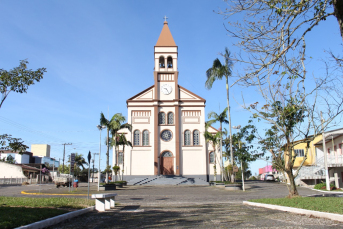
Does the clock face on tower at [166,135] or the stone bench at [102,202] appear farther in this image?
the clock face on tower at [166,135]

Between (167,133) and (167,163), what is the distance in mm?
3987

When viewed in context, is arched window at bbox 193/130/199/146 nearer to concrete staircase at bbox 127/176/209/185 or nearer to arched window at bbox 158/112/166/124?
arched window at bbox 158/112/166/124

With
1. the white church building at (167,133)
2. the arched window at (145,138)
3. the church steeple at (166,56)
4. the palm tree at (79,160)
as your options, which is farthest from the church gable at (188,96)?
the palm tree at (79,160)

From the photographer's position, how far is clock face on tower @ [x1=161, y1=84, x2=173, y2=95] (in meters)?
42.7

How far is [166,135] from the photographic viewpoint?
4138 centimetres

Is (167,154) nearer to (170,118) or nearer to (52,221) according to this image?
(170,118)

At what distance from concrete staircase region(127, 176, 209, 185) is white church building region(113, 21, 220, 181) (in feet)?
4.35

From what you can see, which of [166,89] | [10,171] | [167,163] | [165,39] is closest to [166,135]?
[167,163]

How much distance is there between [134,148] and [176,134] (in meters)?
5.83

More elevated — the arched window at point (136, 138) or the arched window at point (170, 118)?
the arched window at point (170, 118)

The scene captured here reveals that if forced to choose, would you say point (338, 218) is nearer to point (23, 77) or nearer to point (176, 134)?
point (23, 77)

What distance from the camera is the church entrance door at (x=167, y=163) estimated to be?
40438 mm

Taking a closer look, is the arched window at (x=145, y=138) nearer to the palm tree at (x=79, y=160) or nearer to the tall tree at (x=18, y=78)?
the tall tree at (x=18, y=78)

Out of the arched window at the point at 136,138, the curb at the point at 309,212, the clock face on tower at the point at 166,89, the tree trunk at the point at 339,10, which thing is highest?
the clock face on tower at the point at 166,89
